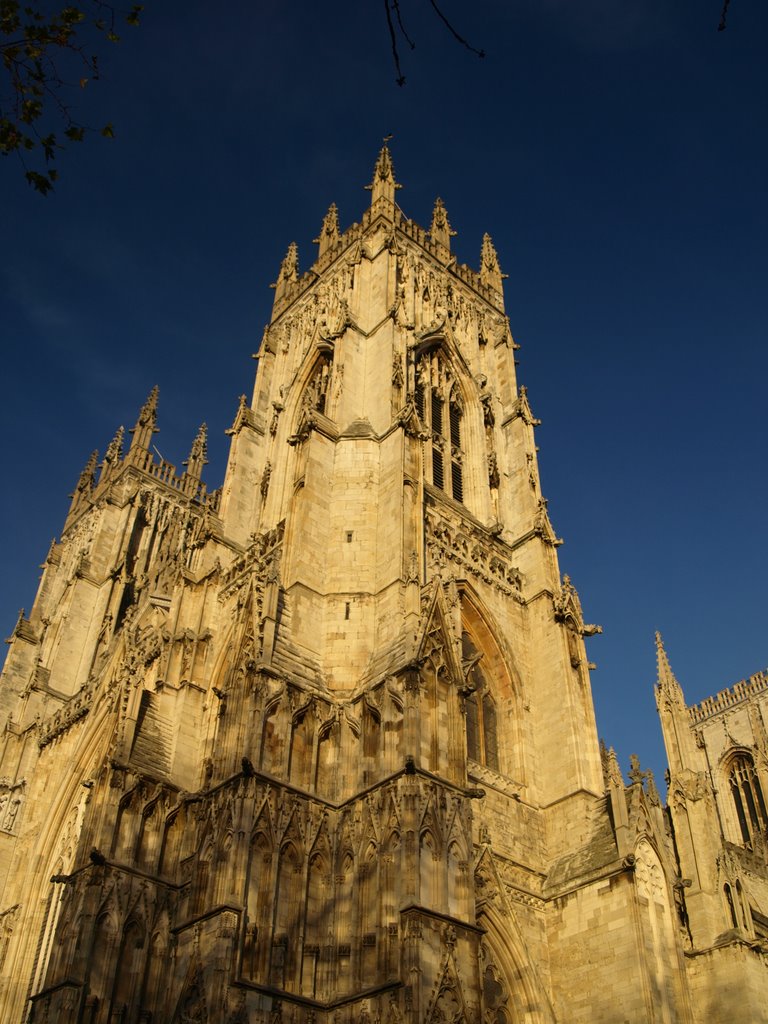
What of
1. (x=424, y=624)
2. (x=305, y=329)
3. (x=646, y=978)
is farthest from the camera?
(x=305, y=329)

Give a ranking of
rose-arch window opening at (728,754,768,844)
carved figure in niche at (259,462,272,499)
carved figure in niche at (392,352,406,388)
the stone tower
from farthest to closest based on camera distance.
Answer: rose-arch window opening at (728,754,768,844) < carved figure in niche at (259,462,272,499) < carved figure in niche at (392,352,406,388) < the stone tower

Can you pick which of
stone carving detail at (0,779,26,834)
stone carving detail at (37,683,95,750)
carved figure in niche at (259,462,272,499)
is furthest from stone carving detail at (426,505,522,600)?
stone carving detail at (0,779,26,834)

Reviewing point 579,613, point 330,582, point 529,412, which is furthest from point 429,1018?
point 529,412

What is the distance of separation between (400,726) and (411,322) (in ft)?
50.7

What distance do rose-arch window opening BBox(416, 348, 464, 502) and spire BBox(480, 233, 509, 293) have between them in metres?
7.07

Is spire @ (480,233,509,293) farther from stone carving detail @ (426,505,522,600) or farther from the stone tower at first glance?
stone carving detail @ (426,505,522,600)

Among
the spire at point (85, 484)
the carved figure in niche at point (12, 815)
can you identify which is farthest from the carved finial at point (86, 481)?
the carved figure in niche at point (12, 815)

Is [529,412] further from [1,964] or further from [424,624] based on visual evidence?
[1,964]

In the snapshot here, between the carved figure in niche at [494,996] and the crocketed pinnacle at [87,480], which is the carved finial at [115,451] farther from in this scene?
the carved figure in niche at [494,996]

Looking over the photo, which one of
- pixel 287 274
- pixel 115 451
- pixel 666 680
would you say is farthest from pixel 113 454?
pixel 666 680

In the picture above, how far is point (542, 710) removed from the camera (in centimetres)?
2277

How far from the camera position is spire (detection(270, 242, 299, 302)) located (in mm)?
36656

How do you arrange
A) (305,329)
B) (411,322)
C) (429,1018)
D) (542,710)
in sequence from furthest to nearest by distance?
(305,329)
(411,322)
(542,710)
(429,1018)

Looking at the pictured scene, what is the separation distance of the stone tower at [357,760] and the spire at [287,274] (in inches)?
183
